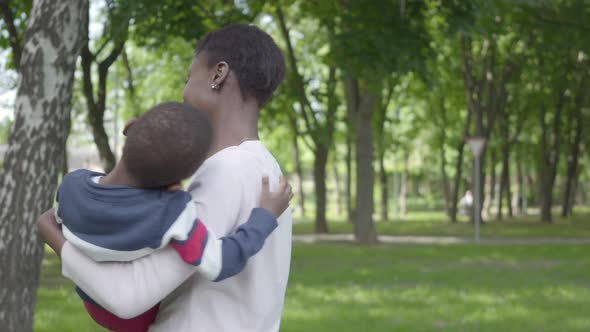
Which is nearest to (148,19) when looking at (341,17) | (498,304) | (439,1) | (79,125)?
(341,17)

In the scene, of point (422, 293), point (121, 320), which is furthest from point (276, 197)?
point (422, 293)

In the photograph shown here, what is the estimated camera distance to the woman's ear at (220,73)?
2.06 meters

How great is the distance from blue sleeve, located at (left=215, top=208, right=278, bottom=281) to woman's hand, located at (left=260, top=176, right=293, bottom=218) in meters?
0.03

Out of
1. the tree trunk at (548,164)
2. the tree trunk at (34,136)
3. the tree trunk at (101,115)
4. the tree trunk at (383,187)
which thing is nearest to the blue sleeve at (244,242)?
the tree trunk at (34,136)

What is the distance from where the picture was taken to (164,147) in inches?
69.7

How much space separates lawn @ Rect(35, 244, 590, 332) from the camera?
914 centimetres

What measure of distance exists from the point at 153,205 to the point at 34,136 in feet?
15.4

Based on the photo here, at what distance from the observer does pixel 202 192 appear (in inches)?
73.1

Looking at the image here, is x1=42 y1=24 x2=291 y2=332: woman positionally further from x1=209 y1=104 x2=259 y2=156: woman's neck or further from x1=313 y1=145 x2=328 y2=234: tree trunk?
x1=313 y1=145 x2=328 y2=234: tree trunk

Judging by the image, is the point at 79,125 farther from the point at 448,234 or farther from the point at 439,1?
the point at 439,1

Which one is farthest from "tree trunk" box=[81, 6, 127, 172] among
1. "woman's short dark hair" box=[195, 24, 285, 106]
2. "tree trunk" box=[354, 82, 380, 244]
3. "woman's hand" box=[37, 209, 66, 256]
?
"woman's hand" box=[37, 209, 66, 256]

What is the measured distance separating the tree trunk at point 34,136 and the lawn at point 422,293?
97.4 inches

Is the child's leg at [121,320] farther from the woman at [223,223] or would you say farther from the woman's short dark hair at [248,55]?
the woman's short dark hair at [248,55]

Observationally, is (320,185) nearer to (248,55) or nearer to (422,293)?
(422,293)
